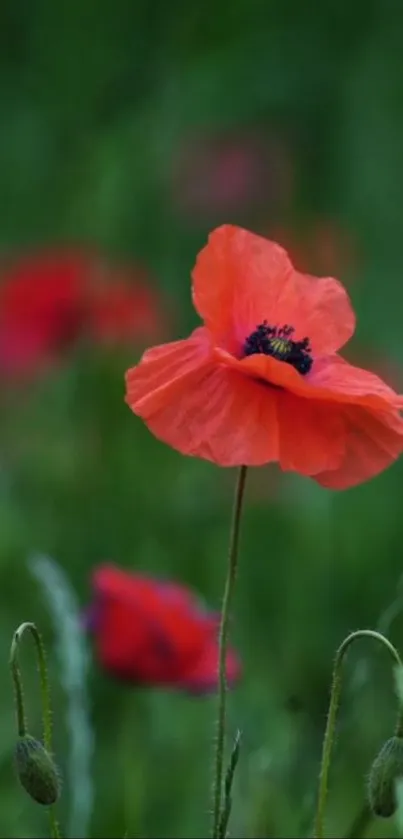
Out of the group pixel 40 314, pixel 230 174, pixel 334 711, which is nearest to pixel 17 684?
pixel 334 711

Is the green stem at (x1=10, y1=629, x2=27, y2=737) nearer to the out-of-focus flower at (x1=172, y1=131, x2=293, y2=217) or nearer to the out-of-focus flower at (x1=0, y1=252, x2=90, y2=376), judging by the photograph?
the out-of-focus flower at (x1=0, y1=252, x2=90, y2=376)

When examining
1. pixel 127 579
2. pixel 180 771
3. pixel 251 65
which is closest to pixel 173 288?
pixel 251 65

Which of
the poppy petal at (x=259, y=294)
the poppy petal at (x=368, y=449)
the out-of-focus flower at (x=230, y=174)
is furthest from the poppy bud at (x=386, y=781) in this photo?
the out-of-focus flower at (x=230, y=174)

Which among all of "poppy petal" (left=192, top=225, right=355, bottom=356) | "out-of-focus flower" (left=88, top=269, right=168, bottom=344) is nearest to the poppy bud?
"poppy petal" (left=192, top=225, right=355, bottom=356)

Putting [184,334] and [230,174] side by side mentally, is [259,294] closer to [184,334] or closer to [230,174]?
[184,334]

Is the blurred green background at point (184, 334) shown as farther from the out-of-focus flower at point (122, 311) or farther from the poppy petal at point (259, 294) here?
the poppy petal at point (259, 294)

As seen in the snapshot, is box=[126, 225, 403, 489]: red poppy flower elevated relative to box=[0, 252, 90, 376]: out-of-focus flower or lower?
lower

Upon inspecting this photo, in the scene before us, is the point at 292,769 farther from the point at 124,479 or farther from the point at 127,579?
the point at 124,479

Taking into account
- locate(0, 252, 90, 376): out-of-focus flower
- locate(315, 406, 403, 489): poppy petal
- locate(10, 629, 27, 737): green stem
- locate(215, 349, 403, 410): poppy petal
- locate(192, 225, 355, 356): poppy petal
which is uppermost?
locate(0, 252, 90, 376): out-of-focus flower
